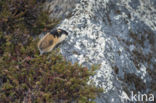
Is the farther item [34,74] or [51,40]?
[51,40]

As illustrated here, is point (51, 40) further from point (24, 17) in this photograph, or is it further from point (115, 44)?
point (115, 44)

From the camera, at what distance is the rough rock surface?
155 inches

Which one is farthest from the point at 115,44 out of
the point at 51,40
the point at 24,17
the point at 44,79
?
the point at 24,17

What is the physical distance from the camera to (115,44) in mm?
4445

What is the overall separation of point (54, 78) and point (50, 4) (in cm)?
233

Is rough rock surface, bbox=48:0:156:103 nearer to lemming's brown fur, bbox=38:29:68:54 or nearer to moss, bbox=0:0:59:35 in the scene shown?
lemming's brown fur, bbox=38:29:68:54

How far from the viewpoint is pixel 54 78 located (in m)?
3.57

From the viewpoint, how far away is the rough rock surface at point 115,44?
3928 millimetres

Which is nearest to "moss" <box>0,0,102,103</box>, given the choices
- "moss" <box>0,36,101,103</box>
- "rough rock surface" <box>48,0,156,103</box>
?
"moss" <box>0,36,101,103</box>

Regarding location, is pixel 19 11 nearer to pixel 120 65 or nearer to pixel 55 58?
pixel 55 58

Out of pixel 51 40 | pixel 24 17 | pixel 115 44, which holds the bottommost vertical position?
pixel 115 44

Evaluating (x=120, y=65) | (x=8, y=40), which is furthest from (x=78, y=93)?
(x=8, y=40)

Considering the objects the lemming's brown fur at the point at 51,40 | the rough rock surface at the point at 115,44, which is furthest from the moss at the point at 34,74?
the rough rock surface at the point at 115,44

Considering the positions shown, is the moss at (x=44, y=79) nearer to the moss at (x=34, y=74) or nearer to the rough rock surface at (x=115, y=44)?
the moss at (x=34, y=74)
